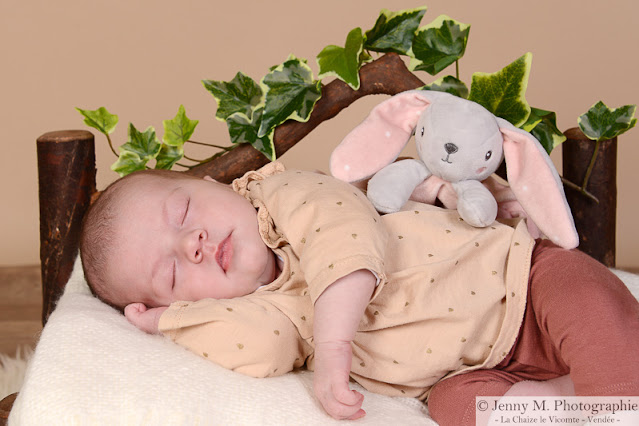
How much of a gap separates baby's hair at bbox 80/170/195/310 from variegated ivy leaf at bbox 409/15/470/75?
1.89ft

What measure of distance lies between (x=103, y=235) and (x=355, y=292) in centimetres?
54

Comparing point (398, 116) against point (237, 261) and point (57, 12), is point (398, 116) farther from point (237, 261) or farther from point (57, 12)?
point (57, 12)

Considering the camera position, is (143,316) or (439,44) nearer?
(143,316)

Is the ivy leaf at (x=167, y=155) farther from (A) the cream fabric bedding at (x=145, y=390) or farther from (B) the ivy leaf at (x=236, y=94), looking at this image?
(A) the cream fabric bedding at (x=145, y=390)

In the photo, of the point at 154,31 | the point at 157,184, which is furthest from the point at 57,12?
the point at 157,184

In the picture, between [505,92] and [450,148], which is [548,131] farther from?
[450,148]

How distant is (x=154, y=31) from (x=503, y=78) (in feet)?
5.04

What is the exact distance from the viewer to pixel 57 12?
2.70m

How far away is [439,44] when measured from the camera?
64.6 inches

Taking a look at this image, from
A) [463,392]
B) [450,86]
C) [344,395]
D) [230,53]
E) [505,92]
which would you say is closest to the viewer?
[344,395]

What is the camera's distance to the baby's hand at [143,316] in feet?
4.56

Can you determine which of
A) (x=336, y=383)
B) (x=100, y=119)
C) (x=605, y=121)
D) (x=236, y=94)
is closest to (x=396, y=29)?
(x=236, y=94)

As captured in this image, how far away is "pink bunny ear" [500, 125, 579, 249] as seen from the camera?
1330mm

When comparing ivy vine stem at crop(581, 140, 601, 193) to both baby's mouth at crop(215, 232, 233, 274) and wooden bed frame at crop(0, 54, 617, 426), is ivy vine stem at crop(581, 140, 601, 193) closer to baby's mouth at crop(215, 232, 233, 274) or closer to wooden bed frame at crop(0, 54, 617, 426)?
wooden bed frame at crop(0, 54, 617, 426)
